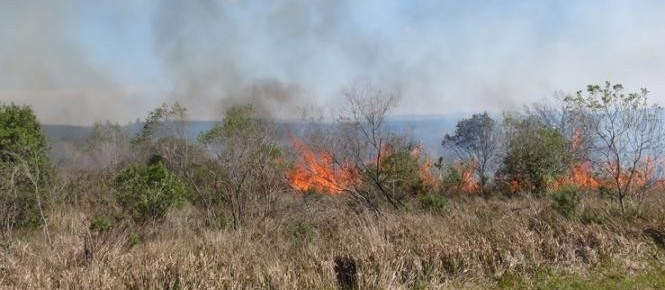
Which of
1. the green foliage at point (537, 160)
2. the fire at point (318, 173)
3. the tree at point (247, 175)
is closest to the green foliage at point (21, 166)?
the tree at point (247, 175)

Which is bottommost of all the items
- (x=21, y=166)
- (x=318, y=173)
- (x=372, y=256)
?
(x=318, y=173)

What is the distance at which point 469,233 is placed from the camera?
8.86 meters

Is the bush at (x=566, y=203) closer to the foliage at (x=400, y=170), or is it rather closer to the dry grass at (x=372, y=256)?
the dry grass at (x=372, y=256)

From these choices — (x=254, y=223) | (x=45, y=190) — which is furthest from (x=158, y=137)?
(x=254, y=223)

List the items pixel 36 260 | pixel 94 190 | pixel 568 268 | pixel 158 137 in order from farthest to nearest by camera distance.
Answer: pixel 158 137 < pixel 94 190 < pixel 568 268 < pixel 36 260

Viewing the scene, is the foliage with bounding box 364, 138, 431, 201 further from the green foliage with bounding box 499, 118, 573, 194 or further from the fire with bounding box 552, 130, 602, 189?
the fire with bounding box 552, 130, 602, 189

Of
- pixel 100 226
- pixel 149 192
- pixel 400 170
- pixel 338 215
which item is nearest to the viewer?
pixel 100 226

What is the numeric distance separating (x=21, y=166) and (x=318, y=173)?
1262 cm

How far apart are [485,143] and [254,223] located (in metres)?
23.0

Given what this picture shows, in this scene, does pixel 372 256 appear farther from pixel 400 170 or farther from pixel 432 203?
pixel 400 170

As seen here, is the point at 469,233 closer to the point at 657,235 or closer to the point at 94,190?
the point at 657,235

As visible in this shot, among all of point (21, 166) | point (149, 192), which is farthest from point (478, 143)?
point (21, 166)

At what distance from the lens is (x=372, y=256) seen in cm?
715

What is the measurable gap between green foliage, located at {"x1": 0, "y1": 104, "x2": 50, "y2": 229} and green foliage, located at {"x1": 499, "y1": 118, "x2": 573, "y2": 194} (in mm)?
19280
